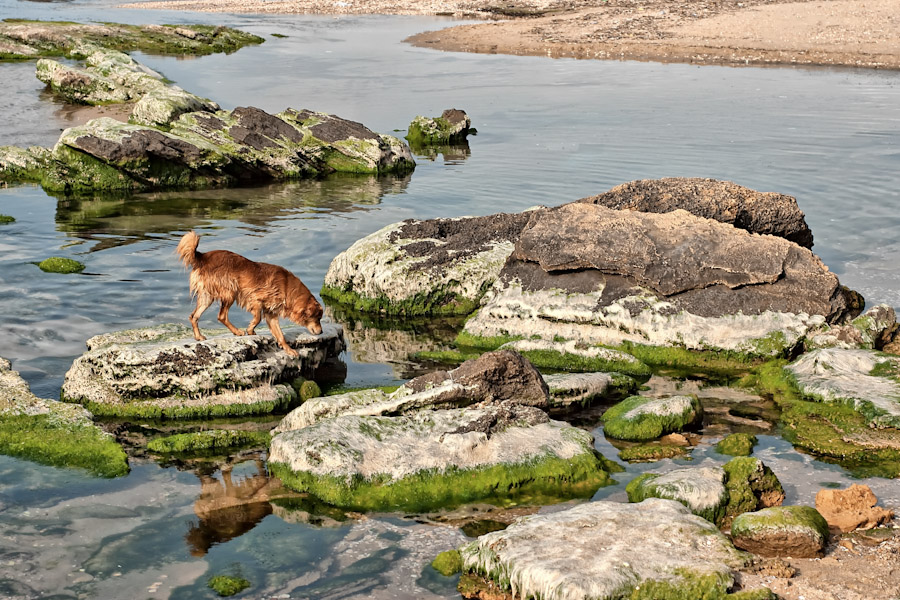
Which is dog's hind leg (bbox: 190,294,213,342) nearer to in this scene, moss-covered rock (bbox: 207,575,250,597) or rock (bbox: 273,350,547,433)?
rock (bbox: 273,350,547,433)

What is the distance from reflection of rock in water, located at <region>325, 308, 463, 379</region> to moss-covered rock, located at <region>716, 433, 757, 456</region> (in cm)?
498

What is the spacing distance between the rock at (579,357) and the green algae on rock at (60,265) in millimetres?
9516

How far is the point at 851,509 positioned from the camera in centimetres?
973

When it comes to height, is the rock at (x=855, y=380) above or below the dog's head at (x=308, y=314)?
below

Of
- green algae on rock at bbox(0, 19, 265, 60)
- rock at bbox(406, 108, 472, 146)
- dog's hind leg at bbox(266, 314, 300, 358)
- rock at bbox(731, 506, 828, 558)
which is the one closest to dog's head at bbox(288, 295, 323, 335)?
dog's hind leg at bbox(266, 314, 300, 358)

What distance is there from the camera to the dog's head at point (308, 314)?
46.3ft

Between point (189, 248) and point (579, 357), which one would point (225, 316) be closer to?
point (189, 248)

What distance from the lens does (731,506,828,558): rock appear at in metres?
9.07

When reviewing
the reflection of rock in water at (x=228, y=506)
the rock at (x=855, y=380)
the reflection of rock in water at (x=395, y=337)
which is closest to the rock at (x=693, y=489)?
the rock at (x=855, y=380)

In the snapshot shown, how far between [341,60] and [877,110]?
29.4m

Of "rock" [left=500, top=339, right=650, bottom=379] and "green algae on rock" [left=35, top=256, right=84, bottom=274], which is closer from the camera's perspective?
"rock" [left=500, top=339, right=650, bottom=379]

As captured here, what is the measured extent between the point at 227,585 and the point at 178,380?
459 centimetres

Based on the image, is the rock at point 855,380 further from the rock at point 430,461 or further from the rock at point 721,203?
the rock at point 721,203

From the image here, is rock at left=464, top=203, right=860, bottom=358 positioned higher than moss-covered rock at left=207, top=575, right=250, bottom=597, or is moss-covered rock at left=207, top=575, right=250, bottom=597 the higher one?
rock at left=464, top=203, right=860, bottom=358
